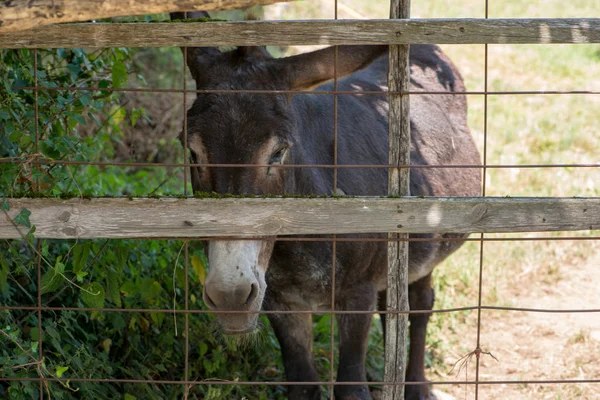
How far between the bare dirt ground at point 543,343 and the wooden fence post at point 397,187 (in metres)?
1.69

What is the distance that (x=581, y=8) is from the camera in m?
12.4

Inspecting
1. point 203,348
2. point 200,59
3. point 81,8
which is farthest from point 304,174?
point 81,8

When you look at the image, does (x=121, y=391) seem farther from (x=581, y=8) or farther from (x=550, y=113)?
(x=581, y=8)

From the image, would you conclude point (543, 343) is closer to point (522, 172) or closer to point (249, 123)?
point (522, 172)

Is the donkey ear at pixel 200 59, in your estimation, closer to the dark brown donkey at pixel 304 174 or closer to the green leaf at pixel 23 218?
the dark brown donkey at pixel 304 174

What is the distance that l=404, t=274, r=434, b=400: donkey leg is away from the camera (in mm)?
4938

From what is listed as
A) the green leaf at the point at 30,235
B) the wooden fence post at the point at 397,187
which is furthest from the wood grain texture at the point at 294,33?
the green leaf at the point at 30,235

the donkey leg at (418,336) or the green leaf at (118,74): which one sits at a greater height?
the green leaf at (118,74)

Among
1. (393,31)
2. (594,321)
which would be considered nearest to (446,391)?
(594,321)

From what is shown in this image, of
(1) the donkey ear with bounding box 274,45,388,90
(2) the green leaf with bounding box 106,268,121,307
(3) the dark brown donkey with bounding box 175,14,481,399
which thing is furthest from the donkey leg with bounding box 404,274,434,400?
(2) the green leaf with bounding box 106,268,121,307

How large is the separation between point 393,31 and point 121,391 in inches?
94.7

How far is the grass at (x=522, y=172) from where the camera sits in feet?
17.9

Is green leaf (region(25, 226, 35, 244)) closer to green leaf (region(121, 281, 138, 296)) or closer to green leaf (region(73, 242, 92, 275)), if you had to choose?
green leaf (region(73, 242, 92, 275))

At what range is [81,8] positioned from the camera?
2525 mm
